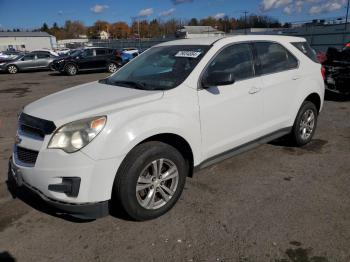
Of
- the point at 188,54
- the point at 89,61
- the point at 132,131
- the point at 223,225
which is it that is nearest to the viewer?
the point at 132,131

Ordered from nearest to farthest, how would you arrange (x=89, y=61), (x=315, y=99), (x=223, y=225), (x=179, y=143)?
1. (x=223, y=225)
2. (x=179, y=143)
3. (x=315, y=99)
4. (x=89, y=61)

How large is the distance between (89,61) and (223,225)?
19149 millimetres

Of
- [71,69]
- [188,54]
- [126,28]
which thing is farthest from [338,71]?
[126,28]

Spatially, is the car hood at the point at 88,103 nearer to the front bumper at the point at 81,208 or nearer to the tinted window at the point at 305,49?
the front bumper at the point at 81,208

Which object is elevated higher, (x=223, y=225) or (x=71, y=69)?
(x=71, y=69)

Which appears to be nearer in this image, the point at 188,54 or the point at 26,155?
the point at 26,155

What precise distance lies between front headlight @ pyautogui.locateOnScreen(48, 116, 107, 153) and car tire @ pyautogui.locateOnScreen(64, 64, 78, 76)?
18.5 m

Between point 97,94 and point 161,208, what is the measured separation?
140cm

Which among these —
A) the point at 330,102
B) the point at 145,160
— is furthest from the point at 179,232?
the point at 330,102

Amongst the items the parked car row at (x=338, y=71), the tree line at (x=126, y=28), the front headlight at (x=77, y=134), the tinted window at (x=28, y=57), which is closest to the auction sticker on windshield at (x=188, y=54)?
the front headlight at (x=77, y=134)

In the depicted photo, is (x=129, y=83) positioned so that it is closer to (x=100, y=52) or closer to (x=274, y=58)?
(x=274, y=58)

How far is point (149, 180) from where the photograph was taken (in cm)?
337

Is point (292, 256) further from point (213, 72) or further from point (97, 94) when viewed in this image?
point (97, 94)

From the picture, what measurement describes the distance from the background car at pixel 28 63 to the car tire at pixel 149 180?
2184cm
